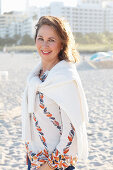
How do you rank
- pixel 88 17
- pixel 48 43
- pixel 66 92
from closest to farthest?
1. pixel 66 92
2. pixel 48 43
3. pixel 88 17

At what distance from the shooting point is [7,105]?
24.6ft

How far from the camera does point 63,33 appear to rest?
162 centimetres

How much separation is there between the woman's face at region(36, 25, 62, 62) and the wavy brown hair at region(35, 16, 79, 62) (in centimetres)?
2

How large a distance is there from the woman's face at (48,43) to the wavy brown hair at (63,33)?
2 centimetres

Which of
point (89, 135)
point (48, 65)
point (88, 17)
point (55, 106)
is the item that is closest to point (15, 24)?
point (88, 17)

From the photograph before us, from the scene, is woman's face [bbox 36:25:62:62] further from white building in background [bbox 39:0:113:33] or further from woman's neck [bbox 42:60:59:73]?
white building in background [bbox 39:0:113:33]

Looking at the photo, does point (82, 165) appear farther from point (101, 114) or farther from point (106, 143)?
point (101, 114)

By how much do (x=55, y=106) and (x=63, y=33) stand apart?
1.33 feet

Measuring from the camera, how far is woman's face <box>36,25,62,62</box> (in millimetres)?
1618

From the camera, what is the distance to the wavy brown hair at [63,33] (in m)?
1.60

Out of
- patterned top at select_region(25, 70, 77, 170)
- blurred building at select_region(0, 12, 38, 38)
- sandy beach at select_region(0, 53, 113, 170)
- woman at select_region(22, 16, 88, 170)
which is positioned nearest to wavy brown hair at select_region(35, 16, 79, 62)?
woman at select_region(22, 16, 88, 170)

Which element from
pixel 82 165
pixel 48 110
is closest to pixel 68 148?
pixel 48 110

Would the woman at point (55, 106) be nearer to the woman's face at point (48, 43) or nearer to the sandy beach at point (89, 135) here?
the woman's face at point (48, 43)

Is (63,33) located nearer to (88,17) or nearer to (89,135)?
(89,135)
